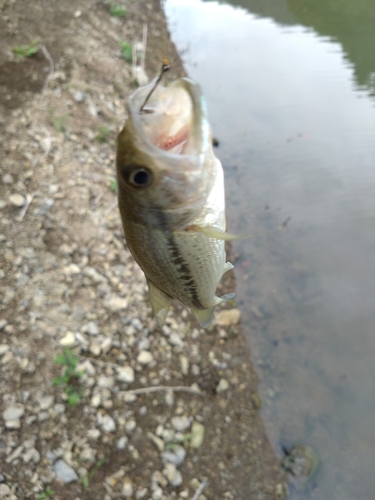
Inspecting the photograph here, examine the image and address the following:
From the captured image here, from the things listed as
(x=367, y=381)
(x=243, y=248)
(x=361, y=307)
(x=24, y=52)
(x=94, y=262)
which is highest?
(x=24, y=52)

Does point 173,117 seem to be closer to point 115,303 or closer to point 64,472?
point 115,303

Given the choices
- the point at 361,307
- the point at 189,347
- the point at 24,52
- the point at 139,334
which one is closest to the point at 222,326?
the point at 189,347

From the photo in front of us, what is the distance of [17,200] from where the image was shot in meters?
4.12

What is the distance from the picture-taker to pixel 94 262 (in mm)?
4293

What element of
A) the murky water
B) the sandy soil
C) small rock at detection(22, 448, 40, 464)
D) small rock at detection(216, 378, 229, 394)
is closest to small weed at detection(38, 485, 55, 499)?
the sandy soil

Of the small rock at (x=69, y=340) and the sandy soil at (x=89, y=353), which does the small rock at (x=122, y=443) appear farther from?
the small rock at (x=69, y=340)

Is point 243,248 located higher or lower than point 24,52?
lower

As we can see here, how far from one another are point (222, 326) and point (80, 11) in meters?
7.08

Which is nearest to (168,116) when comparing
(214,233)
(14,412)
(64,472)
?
(214,233)

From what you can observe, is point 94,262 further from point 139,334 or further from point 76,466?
point 76,466

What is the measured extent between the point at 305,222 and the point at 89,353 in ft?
14.6

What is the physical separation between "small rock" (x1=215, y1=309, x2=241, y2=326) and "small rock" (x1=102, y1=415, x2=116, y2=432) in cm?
198

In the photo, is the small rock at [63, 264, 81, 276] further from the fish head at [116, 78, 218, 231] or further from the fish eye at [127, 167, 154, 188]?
the fish eye at [127, 167, 154, 188]

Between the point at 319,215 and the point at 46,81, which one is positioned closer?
the point at 46,81
